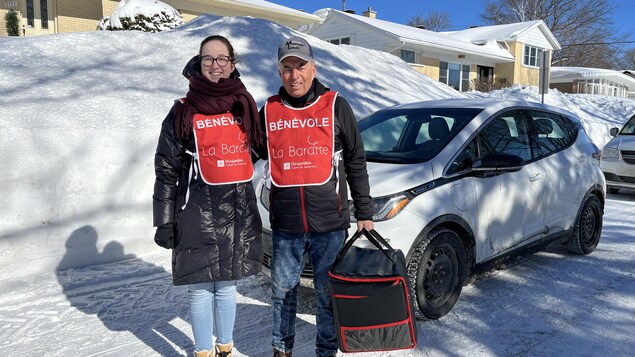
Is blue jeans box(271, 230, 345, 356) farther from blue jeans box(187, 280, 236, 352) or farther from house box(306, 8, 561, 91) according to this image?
house box(306, 8, 561, 91)

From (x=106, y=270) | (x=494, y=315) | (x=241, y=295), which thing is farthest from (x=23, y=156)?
(x=494, y=315)

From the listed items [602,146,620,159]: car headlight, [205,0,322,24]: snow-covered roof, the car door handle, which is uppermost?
[205,0,322,24]: snow-covered roof

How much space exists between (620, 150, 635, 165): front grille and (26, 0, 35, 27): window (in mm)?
18196

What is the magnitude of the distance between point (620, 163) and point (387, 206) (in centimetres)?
729

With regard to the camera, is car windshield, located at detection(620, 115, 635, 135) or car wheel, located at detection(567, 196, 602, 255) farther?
car windshield, located at detection(620, 115, 635, 135)

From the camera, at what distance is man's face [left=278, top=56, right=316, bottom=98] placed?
8.83 feet

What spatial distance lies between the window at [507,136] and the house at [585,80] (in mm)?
41433

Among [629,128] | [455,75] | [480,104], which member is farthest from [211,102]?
[455,75]

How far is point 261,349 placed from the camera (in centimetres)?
332

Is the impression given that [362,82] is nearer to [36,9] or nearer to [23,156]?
[23,156]

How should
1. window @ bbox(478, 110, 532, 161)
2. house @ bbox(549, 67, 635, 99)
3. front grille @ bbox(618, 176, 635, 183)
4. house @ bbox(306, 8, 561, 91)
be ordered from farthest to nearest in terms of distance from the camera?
house @ bbox(549, 67, 635, 99) → house @ bbox(306, 8, 561, 91) → front grille @ bbox(618, 176, 635, 183) → window @ bbox(478, 110, 532, 161)

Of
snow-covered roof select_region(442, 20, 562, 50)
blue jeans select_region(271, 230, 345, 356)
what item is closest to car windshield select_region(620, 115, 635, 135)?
blue jeans select_region(271, 230, 345, 356)

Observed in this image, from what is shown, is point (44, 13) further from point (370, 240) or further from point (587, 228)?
point (370, 240)

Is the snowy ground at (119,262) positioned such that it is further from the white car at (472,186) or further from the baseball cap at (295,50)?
the baseball cap at (295,50)
